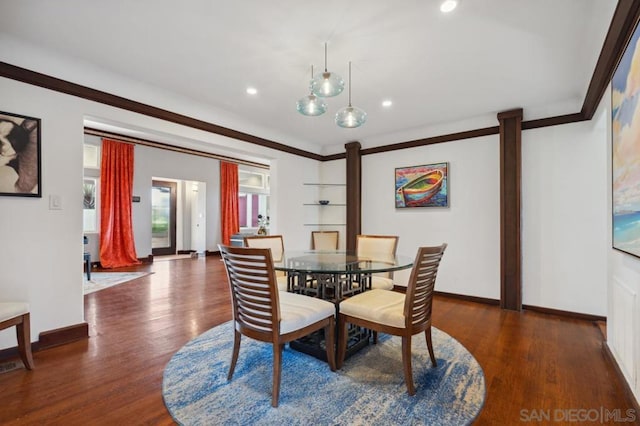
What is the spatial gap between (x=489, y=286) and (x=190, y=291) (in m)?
4.21

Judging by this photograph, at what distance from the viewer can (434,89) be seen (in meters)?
3.14

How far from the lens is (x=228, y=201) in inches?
321

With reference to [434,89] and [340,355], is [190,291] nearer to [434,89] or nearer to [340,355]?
[340,355]

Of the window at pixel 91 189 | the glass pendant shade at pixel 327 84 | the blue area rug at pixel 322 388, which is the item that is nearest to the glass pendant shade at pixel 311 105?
the glass pendant shade at pixel 327 84

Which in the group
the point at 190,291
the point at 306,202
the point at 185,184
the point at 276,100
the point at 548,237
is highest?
the point at 276,100

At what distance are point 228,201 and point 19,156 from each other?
5784 mm

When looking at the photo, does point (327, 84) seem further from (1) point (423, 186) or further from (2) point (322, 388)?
(1) point (423, 186)

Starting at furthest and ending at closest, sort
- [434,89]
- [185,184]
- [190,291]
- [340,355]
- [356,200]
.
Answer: [185,184]
[356,200]
[190,291]
[434,89]
[340,355]

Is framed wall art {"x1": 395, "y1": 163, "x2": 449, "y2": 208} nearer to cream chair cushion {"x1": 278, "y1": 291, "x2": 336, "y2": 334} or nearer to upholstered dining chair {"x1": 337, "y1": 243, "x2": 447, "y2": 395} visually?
upholstered dining chair {"x1": 337, "y1": 243, "x2": 447, "y2": 395}

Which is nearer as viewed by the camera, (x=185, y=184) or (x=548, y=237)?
(x=548, y=237)

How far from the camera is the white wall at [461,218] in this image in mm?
3863

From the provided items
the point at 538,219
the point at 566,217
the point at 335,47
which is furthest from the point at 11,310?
the point at 566,217

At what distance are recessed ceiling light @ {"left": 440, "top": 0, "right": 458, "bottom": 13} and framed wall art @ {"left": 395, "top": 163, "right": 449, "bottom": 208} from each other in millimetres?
2575

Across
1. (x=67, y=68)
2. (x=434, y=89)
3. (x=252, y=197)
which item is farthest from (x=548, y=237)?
(x=252, y=197)
